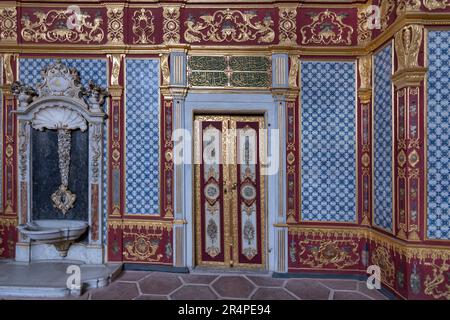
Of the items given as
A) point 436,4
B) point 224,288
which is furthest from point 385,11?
point 224,288

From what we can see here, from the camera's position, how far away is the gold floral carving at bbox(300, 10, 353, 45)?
3801mm

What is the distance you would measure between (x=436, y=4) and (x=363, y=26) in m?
0.95

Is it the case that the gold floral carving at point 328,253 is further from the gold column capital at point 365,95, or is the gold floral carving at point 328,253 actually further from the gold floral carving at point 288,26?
the gold floral carving at point 288,26

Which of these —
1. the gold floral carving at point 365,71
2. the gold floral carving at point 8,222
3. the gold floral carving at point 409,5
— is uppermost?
the gold floral carving at point 409,5

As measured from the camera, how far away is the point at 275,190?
12.6ft

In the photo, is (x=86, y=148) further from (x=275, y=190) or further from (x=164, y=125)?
(x=275, y=190)

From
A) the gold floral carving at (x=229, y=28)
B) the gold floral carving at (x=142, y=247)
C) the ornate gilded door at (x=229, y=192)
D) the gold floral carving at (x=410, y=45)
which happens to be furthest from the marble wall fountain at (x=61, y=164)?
the gold floral carving at (x=410, y=45)

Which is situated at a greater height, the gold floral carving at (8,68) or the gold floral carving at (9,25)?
the gold floral carving at (9,25)

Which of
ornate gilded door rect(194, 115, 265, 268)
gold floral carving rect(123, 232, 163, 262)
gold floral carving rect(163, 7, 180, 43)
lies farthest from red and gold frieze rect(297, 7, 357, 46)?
gold floral carving rect(123, 232, 163, 262)

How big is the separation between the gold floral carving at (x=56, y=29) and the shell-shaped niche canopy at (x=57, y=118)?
3.34ft

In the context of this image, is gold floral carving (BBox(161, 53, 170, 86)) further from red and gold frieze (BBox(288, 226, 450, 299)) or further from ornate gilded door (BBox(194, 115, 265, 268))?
red and gold frieze (BBox(288, 226, 450, 299))

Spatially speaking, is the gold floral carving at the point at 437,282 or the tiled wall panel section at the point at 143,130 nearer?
the gold floral carving at the point at 437,282

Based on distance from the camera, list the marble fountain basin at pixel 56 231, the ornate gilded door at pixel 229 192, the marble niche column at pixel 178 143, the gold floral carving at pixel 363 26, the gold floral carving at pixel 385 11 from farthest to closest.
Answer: the ornate gilded door at pixel 229 192 < the marble niche column at pixel 178 143 < the gold floral carving at pixel 363 26 < the marble fountain basin at pixel 56 231 < the gold floral carving at pixel 385 11

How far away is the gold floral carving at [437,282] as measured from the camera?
2871 mm
